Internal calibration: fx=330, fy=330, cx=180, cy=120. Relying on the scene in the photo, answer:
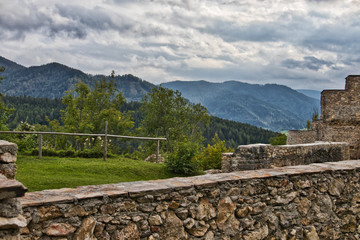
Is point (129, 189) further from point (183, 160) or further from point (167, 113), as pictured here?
point (167, 113)

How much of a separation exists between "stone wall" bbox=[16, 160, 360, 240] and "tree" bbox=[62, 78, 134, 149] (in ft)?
78.1

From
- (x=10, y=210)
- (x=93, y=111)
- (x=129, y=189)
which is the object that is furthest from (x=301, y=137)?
(x=10, y=210)

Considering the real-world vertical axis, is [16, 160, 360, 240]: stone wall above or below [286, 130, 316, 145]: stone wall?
below

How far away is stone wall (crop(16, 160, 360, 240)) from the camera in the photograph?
2.98m

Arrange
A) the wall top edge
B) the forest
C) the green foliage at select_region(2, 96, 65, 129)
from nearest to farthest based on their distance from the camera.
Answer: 1. the wall top edge
2. the green foliage at select_region(2, 96, 65, 129)
3. the forest

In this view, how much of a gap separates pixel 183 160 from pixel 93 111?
72.8ft

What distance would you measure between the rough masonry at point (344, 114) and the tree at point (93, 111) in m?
18.7

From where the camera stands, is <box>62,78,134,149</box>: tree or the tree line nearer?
the tree line

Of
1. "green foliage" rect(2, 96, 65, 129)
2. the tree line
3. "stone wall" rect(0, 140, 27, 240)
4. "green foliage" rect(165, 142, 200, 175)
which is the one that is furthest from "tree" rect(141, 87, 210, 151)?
"green foliage" rect(2, 96, 65, 129)

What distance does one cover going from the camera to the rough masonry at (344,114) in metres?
13.7

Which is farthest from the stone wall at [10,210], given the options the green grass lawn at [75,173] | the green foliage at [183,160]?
the green foliage at [183,160]

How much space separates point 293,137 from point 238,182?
20710 millimetres

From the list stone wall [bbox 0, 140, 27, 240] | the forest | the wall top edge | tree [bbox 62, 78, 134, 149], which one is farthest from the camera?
the forest

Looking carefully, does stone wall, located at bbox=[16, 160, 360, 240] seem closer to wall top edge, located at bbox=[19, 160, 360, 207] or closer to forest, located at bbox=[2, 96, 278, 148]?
wall top edge, located at bbox=[19, 160, 360, 207]
